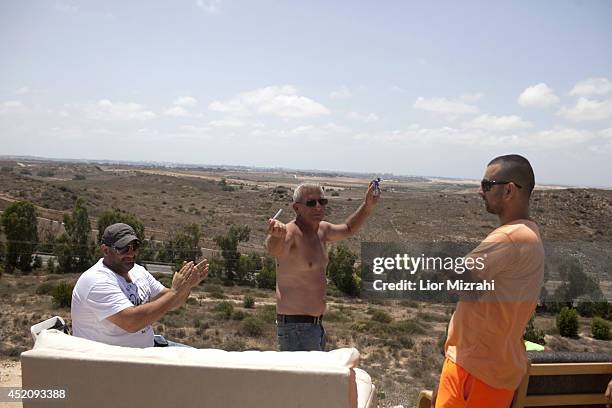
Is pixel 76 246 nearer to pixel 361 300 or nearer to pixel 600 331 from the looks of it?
pixel 361 300

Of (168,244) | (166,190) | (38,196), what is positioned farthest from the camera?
(166,190)

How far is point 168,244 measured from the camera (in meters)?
29.7

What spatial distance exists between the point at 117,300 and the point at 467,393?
6.28ft

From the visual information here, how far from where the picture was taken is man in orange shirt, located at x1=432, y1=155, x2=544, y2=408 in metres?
2.06

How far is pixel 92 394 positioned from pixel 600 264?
20525 mm

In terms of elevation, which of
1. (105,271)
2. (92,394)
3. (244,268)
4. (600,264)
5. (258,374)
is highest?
(105,271)

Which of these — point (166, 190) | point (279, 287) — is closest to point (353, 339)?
point (279, 287)

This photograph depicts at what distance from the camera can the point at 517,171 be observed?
218cm

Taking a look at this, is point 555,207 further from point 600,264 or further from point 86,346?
point 86,346

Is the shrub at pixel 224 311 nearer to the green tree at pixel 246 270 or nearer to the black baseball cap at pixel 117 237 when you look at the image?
the green tree at pixel 246 270

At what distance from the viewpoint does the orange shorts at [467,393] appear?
213cm

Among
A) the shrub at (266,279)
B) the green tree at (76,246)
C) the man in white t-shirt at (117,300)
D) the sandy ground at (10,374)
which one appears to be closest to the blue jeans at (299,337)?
the man in white t-shirt at (117,300)

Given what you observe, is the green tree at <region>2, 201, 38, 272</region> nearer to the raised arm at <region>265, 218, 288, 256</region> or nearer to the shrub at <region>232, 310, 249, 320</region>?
the shrub at <region>232, 310, 249, 320</region>

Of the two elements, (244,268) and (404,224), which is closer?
(244,268)
